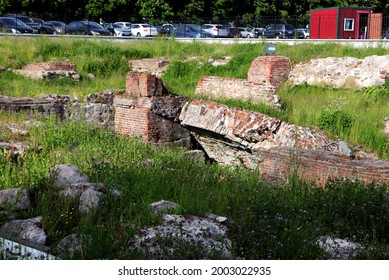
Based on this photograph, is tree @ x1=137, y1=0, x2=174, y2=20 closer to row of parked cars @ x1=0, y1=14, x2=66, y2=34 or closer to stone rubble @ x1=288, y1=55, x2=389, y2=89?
row of parked cars @ x1=0, y1=14, x2=66, y2=34

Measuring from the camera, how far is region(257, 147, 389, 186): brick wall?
29.0 feet

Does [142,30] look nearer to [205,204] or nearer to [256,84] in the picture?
[256,84]

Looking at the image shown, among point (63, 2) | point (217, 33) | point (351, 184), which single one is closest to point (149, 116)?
point (351, 184)

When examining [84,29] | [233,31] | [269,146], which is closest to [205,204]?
[269,146]

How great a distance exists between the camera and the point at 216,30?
37.6m

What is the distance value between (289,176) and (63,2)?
39.9m

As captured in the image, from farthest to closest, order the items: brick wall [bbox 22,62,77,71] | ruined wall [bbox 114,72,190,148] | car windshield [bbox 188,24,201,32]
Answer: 1. car windshield [bbox 188,24,201,32]
2. brick wall [bbox 22,62,77,71]
3. ruined wall [bbox 114,72,190,148]

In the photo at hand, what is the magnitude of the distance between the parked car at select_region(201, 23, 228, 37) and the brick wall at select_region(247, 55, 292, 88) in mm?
21504

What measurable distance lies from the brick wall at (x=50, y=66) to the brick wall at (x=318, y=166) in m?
9.89

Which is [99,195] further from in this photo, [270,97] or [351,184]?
[270,97]

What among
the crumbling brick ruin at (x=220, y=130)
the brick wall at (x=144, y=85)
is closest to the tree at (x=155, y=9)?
the crumbling brick ruin at (x=220, y=130)

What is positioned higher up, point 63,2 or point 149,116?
point 63,2

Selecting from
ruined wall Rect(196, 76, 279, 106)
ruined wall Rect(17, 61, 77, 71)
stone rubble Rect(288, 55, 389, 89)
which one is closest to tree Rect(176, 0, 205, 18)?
ruined wall Rect(17, 61, 77, 71)

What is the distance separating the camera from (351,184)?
26.6 feet
